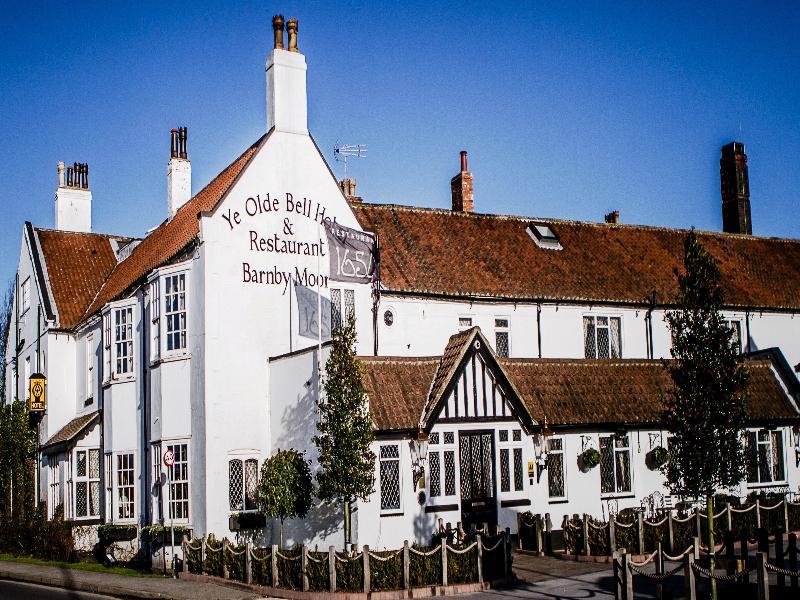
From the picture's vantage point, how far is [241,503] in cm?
2670

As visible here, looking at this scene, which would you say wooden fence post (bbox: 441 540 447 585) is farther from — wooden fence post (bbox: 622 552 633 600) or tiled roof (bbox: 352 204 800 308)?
tiled roof (bbox: 352 204 800 308)

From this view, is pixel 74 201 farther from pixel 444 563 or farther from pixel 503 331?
pixel 444 563

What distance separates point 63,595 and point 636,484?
16.5 meters

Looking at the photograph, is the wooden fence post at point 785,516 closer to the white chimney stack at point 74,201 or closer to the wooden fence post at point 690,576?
the wooden fence post at point 690,576

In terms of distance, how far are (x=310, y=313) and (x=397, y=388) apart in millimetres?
3934

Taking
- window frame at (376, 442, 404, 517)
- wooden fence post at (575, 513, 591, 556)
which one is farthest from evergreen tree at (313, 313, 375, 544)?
wooden fence post at (575, 513, 591, 556)

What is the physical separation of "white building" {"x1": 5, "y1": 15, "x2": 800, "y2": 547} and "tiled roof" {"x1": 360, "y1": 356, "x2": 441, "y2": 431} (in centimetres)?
5

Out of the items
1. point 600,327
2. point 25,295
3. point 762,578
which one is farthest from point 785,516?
point 25,295

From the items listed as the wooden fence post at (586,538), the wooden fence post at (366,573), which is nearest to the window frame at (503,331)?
the wooden fence post at (586,538)

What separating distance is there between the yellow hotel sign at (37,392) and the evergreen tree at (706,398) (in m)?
24.0

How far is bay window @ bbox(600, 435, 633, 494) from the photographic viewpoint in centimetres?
2967

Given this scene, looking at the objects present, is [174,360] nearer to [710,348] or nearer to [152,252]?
[152,252]

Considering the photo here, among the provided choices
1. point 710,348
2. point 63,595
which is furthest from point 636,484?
point 63,595

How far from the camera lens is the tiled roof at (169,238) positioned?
95.7 feet
